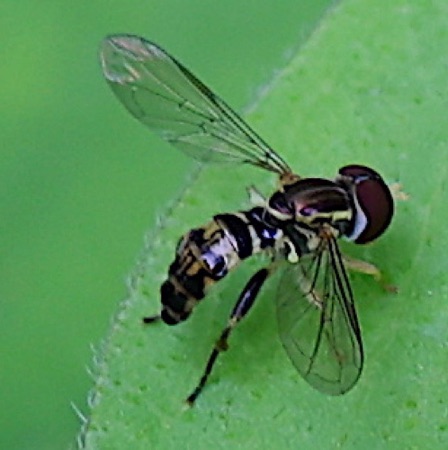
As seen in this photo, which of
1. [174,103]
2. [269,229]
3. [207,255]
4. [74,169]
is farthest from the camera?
[74,169]

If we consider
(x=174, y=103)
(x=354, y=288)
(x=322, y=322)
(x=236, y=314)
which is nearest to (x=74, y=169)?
(x=174, y=103)

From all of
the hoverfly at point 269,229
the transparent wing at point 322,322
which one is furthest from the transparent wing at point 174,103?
the transparent wing at point 322,322

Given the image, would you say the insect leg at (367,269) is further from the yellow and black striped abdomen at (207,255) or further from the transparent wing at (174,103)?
the transparent wing at (174,103)

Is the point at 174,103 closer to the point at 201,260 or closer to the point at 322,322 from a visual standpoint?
the point at 201,260

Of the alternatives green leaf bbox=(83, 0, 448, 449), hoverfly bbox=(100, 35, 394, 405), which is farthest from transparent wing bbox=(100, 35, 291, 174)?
green leaf bbox=(83, 0, 448, 449)

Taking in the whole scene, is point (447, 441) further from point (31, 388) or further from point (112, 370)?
point (31, 388)

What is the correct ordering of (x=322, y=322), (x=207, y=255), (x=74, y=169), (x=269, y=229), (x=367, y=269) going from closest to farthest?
1. (x=322, y=322)
2. (x=367, y=269)
3. (x=207, y=255)
4. (x=269, y=229)
5. (x=74, y=169)

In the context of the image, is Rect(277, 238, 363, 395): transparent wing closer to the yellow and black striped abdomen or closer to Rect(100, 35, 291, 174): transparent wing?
the yellow and black striped abdomen
